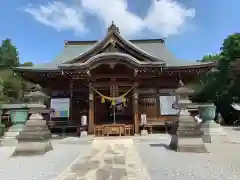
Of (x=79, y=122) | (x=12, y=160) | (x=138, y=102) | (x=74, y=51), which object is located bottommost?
(x=12, y=160)

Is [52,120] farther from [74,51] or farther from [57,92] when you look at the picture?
[74,51]

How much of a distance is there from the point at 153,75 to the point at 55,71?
6.26 metres

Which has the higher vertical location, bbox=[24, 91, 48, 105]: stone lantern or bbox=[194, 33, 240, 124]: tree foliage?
bbox=[194, 33, 240, 124]: tree foliage

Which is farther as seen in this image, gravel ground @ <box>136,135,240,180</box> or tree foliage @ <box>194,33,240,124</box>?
tree foliage @ <box>194,33,240,124</box>

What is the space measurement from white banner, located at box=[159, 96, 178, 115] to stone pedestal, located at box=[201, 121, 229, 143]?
13.0ft

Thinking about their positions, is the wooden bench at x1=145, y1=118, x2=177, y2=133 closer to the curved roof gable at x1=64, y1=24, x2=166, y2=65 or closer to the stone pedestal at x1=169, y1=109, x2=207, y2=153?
the curved roof gable at x1=64, y1=24, x2=166, y2=65

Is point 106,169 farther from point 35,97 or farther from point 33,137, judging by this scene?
point 35,97

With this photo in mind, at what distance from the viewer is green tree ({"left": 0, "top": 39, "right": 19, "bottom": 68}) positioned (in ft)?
161

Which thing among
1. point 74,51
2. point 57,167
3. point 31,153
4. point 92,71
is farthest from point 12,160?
point 74,51

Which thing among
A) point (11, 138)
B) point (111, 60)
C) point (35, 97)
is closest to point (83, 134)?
point (11, 138)

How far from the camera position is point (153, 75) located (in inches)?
543

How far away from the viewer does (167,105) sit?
46.5 ft

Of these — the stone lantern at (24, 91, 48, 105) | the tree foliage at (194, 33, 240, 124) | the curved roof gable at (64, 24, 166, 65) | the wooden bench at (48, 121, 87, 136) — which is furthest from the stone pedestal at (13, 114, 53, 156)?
the tree foliage at (194, 33, 240, 124)

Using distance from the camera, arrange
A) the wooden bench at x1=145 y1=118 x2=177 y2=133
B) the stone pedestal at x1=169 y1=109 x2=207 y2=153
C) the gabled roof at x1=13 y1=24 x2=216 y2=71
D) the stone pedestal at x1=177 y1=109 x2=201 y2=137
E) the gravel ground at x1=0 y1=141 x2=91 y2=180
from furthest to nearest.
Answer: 1. the gabled roof at x1=13 y1=24 x2=216 y2=71
2. the wooden bench at x1=145 y1=118 x2=177 y2=133
3. the stone pedestal at x1=177 y1=109 x2=201 y2=137
4. the stone pedestal at x1=169 y1=109 x2=207 y2=153
5. the gravel ground at x1=0 y1=141 x2=91 y2=180
